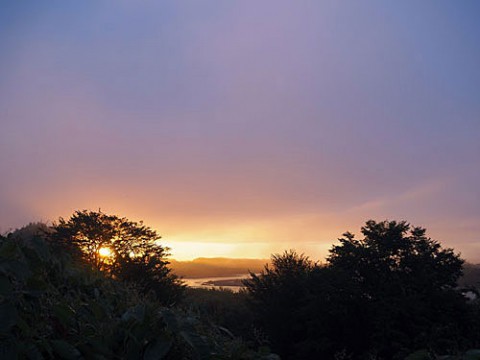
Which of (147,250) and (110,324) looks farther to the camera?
(147,250)

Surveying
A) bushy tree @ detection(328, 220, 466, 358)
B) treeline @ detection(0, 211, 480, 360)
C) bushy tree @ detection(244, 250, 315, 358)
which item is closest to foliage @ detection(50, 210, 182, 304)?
treeline @ detection(0, 211, 480, 360)

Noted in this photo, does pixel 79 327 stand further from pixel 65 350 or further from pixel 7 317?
pixel 7 317

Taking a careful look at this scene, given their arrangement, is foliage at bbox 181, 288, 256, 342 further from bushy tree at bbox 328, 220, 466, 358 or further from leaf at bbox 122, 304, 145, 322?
leaf at bbox 122, 304, 145, 322

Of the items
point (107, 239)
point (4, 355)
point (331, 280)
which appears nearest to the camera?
point (4, 355)

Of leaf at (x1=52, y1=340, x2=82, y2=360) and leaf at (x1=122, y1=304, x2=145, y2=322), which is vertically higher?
leaf at (x1=122, y1=304, x2=145, y2=322)

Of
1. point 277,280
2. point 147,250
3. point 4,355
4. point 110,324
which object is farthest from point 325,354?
point 4,355

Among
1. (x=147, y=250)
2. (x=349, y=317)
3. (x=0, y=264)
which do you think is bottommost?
(x=349, y=317)

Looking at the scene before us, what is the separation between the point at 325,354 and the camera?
19750 mm

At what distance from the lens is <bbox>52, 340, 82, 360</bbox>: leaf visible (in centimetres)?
374

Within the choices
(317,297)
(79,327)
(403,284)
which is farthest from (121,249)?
(79,327)

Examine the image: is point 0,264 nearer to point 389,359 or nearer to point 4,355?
point 4,355

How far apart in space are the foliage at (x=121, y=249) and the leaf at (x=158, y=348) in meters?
12.5

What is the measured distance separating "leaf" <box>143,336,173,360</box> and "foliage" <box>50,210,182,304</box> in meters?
12.5

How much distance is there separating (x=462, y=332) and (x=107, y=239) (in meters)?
25.1
